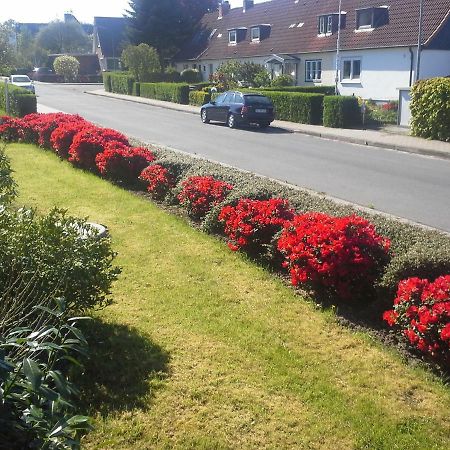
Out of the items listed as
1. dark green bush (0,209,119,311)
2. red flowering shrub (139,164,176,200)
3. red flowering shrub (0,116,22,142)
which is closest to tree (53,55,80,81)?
red flowering shrub (0,116,22,142)

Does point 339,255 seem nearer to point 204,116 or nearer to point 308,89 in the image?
point 204,116

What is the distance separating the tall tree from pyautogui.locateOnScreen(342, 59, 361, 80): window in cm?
2450

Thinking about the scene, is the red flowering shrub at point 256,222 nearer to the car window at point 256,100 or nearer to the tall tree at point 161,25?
the car window at point 256,100

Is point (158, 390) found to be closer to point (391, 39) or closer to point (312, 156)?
point (312, 156)

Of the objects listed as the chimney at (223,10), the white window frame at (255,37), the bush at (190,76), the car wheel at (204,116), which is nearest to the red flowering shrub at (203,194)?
the car wheel at (204,116)

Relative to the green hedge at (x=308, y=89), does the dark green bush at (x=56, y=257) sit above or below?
below

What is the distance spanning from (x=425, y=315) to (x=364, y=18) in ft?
115

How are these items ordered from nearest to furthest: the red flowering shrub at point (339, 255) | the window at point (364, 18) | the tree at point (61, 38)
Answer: the red flowering shrub at point (339, 255)
the window at point (364, 18)
the tree at point (61, 38)

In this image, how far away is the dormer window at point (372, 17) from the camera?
35.0 m

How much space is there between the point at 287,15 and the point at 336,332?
43.9m

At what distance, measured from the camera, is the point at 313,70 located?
4050cm

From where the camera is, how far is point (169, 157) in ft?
39.1

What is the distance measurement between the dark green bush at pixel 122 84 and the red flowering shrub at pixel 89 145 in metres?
37.4

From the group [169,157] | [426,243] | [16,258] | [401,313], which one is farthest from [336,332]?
[169,157]
